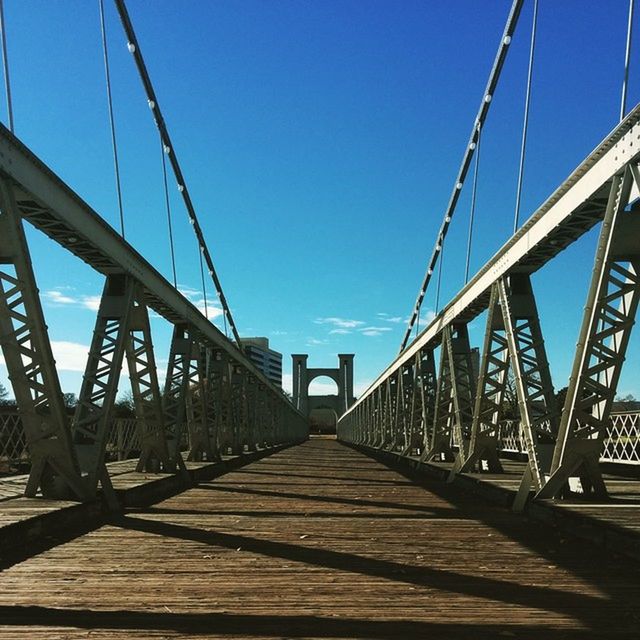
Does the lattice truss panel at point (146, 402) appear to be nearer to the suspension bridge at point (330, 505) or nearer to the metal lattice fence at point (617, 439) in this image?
the suspension bridge at point (330, 505)

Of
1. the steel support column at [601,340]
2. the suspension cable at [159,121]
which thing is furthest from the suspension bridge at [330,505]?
the suspension cable at [159,121]

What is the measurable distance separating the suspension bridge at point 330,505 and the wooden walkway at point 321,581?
0.08 ft

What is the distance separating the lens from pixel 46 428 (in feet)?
28.0

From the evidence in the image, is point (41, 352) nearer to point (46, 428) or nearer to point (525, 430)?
point (46, 428)

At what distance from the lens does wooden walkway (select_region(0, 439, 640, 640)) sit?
3.98 meters

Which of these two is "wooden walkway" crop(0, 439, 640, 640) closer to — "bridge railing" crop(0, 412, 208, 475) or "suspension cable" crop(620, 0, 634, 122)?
"suspension cable" crop(620, 0, 634, 122)

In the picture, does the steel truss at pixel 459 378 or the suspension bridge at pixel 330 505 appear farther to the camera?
the steel truss at pixel 459 378

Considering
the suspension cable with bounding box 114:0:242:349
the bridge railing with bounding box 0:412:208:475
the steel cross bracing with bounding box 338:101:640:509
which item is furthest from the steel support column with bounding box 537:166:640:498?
the suspension cable with bounding box 114:0:242:349

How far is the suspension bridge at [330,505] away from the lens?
14.2 ft

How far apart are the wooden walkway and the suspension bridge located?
0.08ft

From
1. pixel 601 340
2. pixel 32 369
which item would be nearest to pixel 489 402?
pixel 601 340

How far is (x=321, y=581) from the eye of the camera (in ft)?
16.9

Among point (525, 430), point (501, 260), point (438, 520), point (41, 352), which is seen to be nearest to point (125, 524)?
point (41, 352)

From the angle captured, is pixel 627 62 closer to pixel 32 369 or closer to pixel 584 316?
pixel 584 316
